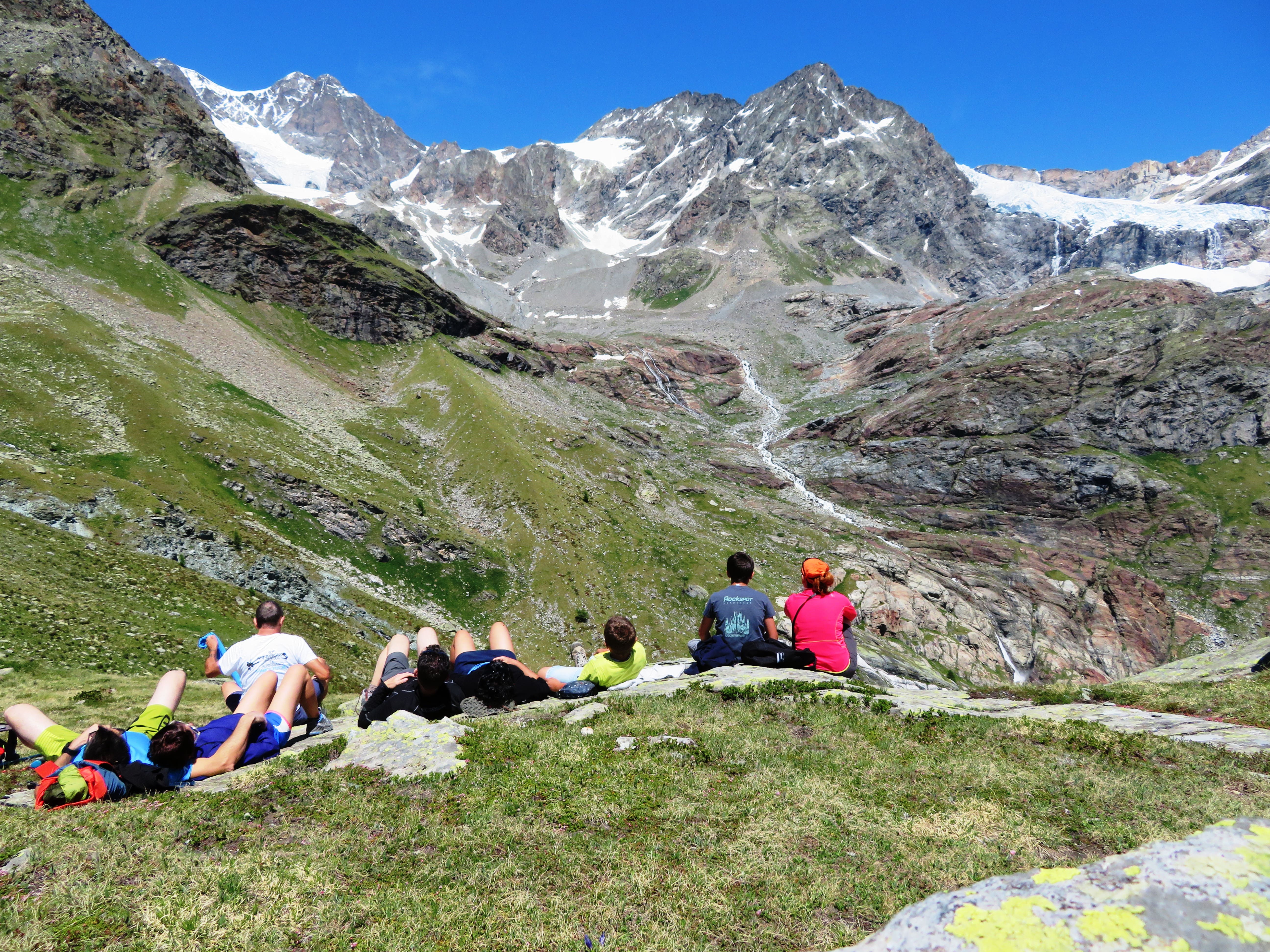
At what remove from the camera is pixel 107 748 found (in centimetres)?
898

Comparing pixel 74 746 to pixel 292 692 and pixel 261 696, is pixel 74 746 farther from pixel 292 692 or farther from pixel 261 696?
pixel 292 692

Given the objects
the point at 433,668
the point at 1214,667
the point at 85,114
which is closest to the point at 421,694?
the point at 433,668

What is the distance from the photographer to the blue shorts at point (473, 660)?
14078 millimetres

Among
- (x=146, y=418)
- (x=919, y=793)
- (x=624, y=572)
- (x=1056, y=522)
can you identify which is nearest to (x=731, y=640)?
(x=919, y=793)

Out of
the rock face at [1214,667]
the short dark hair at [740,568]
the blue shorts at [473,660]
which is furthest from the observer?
the rock face at [1214,667]

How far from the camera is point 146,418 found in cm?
5291

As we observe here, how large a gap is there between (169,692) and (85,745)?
60.6 inches

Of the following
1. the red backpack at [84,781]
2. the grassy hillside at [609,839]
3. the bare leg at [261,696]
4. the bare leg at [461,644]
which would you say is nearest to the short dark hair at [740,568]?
the grassy hillside at [609,839]

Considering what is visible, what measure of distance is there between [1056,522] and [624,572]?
101809mm

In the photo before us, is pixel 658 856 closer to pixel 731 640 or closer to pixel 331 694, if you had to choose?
pixel 731 640

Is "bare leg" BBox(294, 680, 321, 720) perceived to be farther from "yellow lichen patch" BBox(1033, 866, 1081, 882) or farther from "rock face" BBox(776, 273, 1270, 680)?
"rock face" BBox(776, 273, 1270, 680)

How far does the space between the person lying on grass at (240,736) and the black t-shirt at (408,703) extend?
4.83ft

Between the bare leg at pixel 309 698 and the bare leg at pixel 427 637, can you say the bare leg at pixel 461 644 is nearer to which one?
the bare leg at pixel 427 637

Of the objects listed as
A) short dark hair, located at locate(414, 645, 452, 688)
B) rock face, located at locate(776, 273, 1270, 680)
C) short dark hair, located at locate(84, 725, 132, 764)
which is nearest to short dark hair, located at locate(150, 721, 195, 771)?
short dark hair, located at locate(84, 725, 132, 764)
